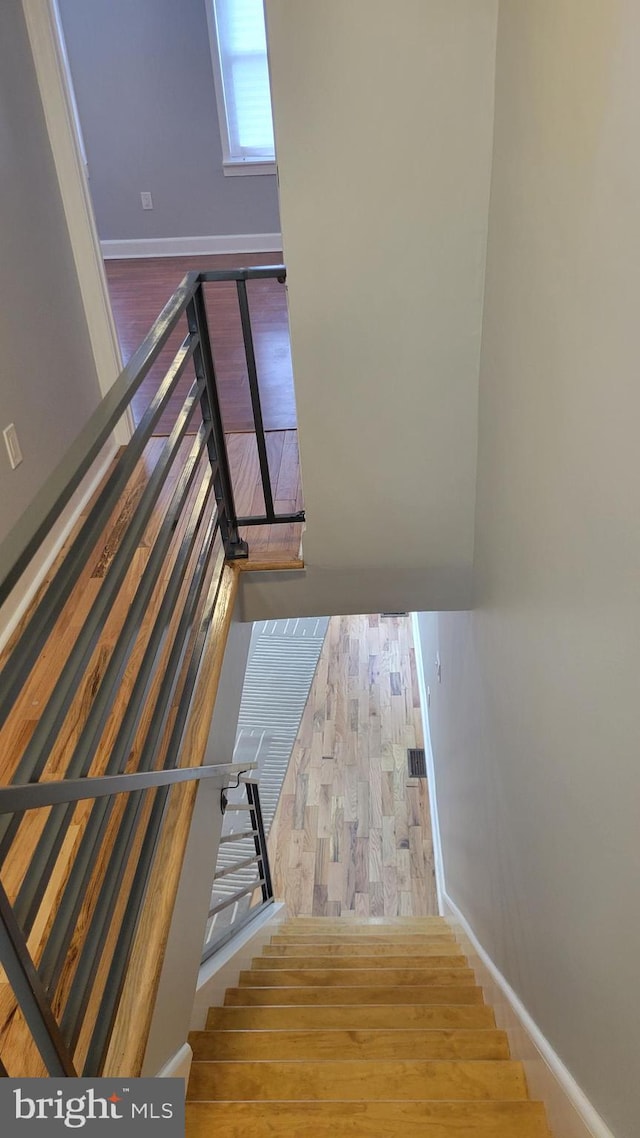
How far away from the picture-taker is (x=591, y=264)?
1243mm

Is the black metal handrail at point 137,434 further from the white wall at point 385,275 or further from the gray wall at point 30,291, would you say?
the gray wall at point 30,291

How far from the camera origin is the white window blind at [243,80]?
5551 mm

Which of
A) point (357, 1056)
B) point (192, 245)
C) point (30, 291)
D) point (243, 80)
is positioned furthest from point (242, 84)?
point (357, 1056)

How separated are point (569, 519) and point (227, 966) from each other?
1.92 metres

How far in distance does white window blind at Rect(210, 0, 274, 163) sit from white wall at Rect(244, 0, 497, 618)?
169 inches

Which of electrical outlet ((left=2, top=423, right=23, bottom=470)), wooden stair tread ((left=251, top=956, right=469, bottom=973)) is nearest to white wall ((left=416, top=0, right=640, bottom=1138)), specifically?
wooden stair tread ((left=251, top=956, right=469, bottom=973))

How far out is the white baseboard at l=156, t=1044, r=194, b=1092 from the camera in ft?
5.57

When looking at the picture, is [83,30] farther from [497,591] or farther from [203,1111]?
[203,1111]

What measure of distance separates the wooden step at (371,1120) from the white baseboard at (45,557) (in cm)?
131

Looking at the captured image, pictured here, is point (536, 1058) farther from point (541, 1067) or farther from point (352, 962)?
point (352, 962)

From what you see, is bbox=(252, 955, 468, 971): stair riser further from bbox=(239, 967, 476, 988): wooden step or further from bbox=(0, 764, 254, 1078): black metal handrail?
bbox=(0, 764, 254, 1078): black metal handrail

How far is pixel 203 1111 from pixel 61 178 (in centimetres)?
291

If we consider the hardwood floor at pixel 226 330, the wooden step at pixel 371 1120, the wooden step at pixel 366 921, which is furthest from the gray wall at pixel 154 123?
the wooden step at pixel 371 1120

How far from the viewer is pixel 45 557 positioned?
2656mm
